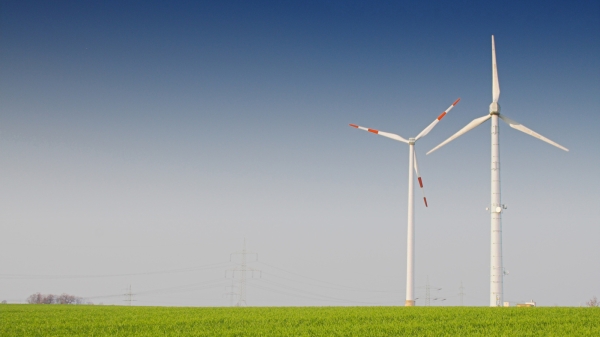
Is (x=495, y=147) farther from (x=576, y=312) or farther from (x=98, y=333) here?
(x=98, y=333)

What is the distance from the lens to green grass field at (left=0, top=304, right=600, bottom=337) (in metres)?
28.3

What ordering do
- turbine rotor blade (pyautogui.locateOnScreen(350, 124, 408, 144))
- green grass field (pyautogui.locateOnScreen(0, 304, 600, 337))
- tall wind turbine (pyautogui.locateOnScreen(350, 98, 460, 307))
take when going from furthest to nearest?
turbine rotor blade (pyautogui.locateOnScreen(350, 124, 408, 144)) → tall wind turbine (pyautogui.locateOnScreen(350, 98, 460, 307)) → green grass field (pyautogui.locateOnScreen(0, 304, 600, 337))

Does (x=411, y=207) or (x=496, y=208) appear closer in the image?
(x=496, y=208)

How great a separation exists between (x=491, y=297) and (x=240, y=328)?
28.7 m

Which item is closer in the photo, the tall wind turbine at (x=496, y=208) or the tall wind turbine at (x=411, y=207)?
the tall wind turbine at (x=496, y=208)

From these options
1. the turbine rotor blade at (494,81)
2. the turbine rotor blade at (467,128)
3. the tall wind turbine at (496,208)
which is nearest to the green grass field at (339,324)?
the tall wind turbine at (496,208)

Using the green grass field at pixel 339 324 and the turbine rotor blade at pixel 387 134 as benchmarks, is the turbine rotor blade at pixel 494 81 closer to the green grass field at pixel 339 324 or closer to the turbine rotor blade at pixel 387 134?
the turbine rotor blade at pixel 387 134

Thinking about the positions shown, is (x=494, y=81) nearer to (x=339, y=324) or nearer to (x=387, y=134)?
(x=387, y=134)

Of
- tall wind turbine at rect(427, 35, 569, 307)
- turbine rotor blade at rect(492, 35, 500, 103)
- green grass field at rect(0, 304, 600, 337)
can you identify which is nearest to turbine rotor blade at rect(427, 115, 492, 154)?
tall wind turbine at rect(427, 35, 569, 307)

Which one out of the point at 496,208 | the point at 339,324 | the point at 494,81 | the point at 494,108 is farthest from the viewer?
the point at 494,81

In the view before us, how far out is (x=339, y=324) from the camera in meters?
32.1

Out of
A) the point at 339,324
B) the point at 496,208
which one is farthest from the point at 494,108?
the point at 339,324

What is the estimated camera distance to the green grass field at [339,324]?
92.8 ft

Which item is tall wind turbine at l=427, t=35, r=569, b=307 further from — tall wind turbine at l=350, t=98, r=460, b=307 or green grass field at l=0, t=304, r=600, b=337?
green grass field at l=0, t=304, r=600, b=337
